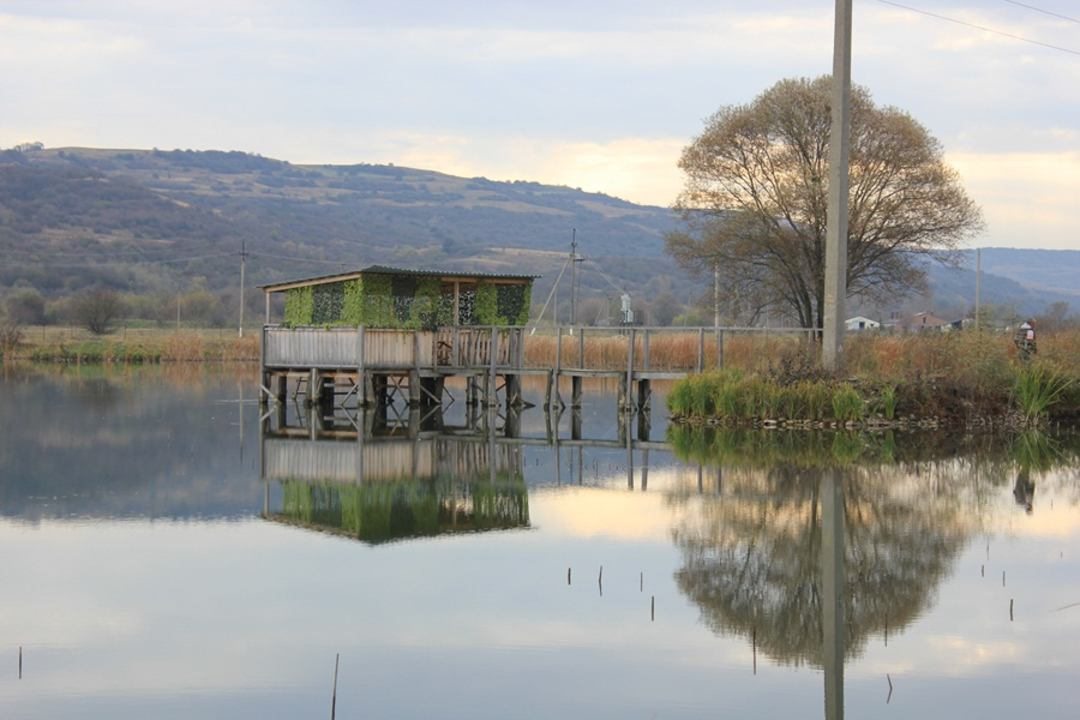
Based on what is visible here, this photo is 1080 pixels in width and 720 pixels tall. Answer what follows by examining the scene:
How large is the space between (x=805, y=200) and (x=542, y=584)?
31.4m

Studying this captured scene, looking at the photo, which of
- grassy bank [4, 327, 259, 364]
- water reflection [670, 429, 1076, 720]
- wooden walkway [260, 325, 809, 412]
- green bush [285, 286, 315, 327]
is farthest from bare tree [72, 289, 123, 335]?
water reflection [670, 429, 1076, 720]

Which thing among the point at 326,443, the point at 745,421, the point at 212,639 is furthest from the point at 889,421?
the point at 212,639

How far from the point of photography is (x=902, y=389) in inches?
1268

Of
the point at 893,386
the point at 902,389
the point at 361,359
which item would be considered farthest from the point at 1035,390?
the point at 361,359

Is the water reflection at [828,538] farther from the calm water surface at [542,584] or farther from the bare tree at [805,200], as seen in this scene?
the bare tree at [805,200]

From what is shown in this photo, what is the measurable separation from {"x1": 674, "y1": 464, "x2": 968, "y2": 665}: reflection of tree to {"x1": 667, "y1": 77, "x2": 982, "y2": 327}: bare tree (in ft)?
73.2

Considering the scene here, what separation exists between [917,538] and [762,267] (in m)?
29.8

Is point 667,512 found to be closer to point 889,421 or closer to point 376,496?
point 376,496

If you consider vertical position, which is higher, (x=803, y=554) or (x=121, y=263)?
(x=121, y=263)

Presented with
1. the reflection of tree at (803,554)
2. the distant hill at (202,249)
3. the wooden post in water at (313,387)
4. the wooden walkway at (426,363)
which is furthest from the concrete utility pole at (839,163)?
the distant hill at (202,249)

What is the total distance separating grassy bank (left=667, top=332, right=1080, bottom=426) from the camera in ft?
103

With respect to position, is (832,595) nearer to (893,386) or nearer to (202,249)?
(893,386)

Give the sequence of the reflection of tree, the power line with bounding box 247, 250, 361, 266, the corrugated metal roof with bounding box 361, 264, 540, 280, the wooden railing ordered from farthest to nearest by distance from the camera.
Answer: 1. the power line with bounding box 247, 250, 361, 266
2. the wooden railing
3. the corrugated metal roof with bounding box 361, 264, 540, 280
4. the reflection of tree

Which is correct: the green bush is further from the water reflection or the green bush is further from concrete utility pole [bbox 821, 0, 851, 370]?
the water reflection
